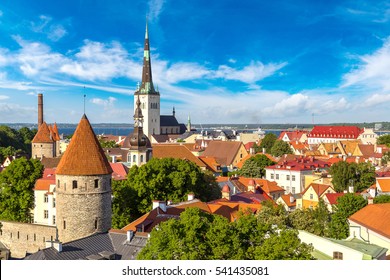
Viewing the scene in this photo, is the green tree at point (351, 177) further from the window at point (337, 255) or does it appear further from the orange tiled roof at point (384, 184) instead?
the window at point (337, 255)

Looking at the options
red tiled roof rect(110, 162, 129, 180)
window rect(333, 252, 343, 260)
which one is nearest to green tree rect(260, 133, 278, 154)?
Answer: red tiled roof rect(110, 162, 129, 180)

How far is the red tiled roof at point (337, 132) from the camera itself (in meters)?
97.2

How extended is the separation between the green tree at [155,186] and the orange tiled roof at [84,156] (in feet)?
19.7

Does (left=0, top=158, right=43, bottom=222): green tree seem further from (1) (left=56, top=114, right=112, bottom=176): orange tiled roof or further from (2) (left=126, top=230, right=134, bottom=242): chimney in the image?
(2) (left=126, top=230, right=134, bottom=242): chimney

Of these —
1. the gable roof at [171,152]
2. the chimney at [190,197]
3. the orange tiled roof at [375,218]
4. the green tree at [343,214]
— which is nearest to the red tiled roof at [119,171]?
the chimney at [190,197]

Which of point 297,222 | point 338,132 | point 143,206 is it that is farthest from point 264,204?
point 338,132

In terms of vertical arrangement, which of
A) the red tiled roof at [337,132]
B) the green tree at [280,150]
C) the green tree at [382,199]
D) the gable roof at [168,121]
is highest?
the gable roof at [168,121]

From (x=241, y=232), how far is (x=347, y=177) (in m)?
25.3

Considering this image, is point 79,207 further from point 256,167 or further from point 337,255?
point 256,167

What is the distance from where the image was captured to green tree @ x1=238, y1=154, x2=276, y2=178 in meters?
47.7

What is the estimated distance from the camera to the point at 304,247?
12.2 metres

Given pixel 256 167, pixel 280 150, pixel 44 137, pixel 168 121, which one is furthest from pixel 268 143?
pixel 44 137

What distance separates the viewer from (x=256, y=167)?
47812mm

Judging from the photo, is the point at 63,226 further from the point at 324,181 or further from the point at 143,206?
the point at 324,181
